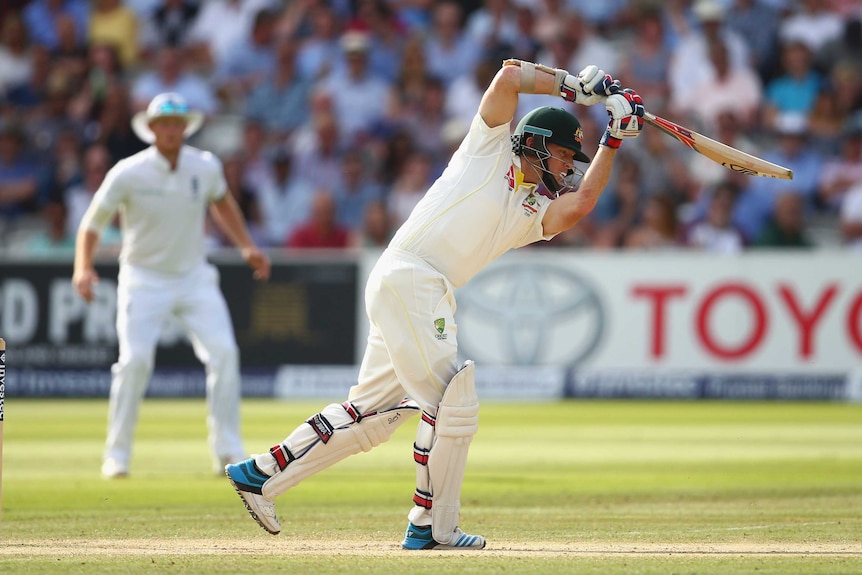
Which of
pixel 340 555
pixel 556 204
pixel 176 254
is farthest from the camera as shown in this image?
pixel 176 254

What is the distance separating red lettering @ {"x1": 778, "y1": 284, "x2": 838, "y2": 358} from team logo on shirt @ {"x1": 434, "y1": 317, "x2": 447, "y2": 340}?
867 centimetres

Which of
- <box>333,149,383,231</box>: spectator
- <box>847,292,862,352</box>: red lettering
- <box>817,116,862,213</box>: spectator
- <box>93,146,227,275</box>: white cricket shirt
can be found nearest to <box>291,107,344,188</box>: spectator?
<box>333,149,383,231</box>: spectator

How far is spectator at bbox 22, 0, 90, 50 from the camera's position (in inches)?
663

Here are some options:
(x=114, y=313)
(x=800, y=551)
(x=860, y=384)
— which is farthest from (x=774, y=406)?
(x=800, y=551)

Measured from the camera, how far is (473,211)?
547 centimetres

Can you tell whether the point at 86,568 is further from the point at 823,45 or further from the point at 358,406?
the point at 823,45

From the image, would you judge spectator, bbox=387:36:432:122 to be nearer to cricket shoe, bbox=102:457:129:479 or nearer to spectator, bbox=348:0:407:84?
spectator, bbox=348:0:407:84

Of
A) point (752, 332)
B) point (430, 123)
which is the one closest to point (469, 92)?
point (430, 123)

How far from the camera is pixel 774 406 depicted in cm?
1330

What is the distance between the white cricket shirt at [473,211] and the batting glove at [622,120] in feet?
1.25

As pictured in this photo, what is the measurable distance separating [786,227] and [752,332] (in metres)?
1.12

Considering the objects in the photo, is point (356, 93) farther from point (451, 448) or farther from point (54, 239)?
point (451, 448)

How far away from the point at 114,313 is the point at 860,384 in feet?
22.9

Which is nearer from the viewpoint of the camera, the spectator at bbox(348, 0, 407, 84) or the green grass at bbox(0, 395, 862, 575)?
the green grass at bbox(0, 395, 862, 575)
